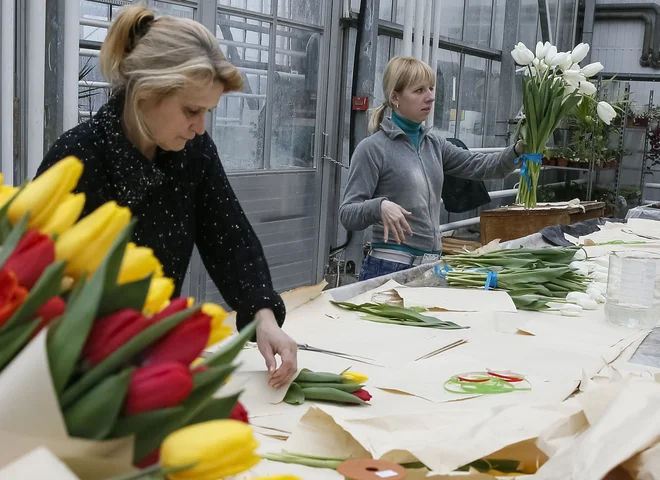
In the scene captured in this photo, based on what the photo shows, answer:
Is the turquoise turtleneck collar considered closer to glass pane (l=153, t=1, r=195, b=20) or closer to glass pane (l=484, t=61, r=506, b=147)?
glass pane (l=153, t=1, r=195, b=20)

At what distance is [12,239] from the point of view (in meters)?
0.52

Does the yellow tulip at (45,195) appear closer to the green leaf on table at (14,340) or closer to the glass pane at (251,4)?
the green leaf on table at (14,340)

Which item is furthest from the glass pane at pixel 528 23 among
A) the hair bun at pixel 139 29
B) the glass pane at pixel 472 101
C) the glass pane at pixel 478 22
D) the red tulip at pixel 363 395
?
the red tulip at pixel 363 395

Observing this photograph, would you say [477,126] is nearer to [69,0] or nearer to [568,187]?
[568,187]

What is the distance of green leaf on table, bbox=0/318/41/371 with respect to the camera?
1.54ft

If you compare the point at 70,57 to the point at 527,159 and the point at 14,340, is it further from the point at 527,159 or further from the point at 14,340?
the point at 14,340

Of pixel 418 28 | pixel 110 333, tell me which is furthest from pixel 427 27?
pixel 110 333

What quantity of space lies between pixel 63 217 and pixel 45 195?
0.02m

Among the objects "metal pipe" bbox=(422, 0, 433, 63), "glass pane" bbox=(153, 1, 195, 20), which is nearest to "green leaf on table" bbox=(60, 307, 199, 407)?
"glass pane" bbox=(153, 1, 195, 20)

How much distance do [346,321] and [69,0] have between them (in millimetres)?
1735

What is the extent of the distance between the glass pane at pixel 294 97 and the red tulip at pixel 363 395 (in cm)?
371

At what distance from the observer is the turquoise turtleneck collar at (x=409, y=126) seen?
9.93 ft

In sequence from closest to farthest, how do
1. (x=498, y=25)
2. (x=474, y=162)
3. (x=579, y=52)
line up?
(x=474, y=162)
(x=579, y=52)
(x=498, y=25)

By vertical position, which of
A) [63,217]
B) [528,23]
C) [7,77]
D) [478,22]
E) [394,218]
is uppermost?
[528,23]
